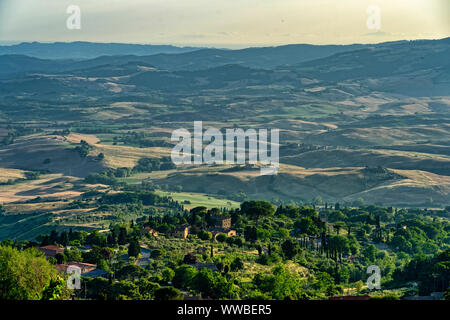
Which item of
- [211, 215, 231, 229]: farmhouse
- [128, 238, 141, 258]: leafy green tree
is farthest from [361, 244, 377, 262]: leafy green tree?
[128, 238, 141, 258]: leafy green tree

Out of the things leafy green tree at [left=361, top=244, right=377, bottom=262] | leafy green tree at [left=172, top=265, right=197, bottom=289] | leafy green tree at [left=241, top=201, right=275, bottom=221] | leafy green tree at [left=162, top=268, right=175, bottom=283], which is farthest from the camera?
leafy green tree at [left=241, top=201, right=275, bottom=221]

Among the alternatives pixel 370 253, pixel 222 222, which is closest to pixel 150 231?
pixel 222 222

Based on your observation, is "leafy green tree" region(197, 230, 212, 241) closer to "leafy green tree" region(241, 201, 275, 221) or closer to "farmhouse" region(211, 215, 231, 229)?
"farmhouse" region(211, 215, 231, 229)

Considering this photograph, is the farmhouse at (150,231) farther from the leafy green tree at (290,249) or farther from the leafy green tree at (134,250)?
the leafy green tree at (290,249)

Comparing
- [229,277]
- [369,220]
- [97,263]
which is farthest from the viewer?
[369,220]

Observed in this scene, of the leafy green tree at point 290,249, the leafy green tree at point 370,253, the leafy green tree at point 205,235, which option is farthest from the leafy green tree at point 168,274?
the leafy green tree at point 370,253

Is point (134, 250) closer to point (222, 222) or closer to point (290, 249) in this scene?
point (290, 249)

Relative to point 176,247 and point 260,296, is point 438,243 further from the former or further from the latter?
point 260,296
